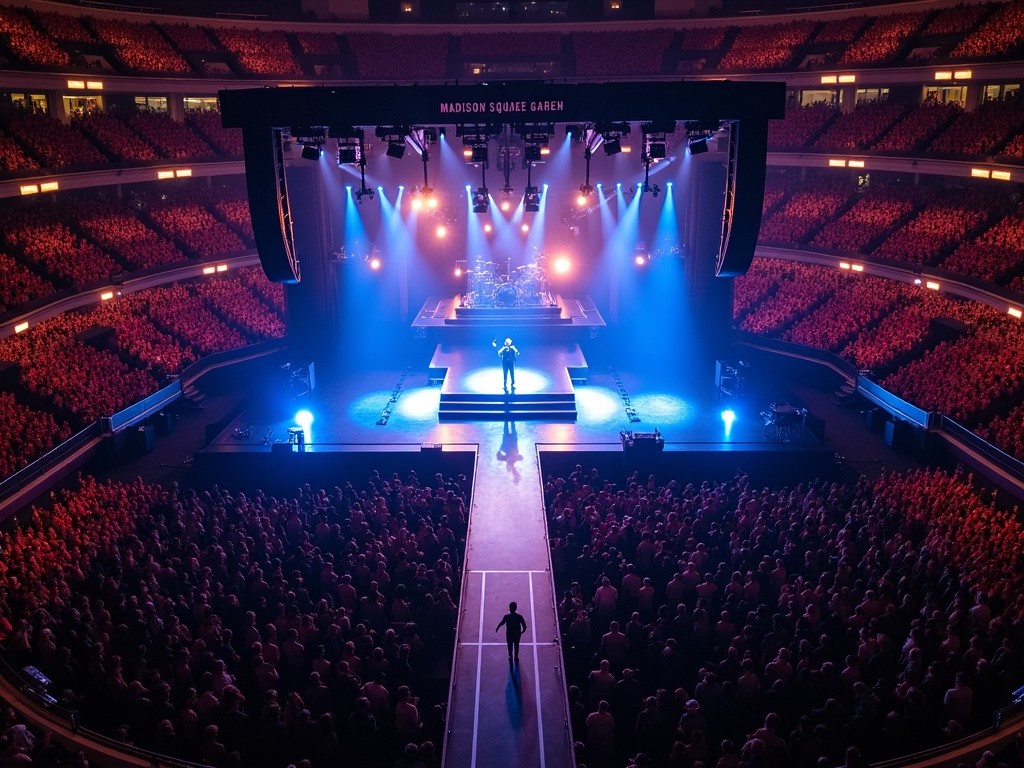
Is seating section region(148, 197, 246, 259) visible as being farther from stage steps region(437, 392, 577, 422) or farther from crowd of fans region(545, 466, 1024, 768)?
crowd of fans region(545, 466, 1024, 768)

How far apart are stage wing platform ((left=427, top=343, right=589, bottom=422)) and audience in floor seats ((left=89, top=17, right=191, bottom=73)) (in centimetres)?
1502

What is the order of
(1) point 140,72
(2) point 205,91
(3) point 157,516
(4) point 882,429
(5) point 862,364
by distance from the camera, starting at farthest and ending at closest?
(2) point 205,91, (1) point 140,72, (5) point 862,364, (4) point 882,429, (3) point 157,516

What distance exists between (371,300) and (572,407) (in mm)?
12381

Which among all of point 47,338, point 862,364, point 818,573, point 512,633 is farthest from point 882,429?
point 47,338

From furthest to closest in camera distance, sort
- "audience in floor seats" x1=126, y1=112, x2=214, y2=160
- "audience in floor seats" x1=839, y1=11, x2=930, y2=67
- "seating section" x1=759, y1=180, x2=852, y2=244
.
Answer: "seating section" x1=759, y1=180, x2=852, y2=244
"audience in floor seats" x1=839, y1=11, x2=930, y2=67
"audience in floor seats" x1=126, y1=112, x2=214, y2=160

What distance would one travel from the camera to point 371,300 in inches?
1241

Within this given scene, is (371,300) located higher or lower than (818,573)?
higher

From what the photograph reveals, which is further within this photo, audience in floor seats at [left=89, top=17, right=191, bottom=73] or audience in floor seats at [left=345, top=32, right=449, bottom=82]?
audience in floor seats at [left=345, top=32, right=449, bottom=82]

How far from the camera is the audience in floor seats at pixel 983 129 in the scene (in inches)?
948

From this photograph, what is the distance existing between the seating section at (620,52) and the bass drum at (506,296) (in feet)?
36.4

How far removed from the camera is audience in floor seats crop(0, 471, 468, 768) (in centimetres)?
970

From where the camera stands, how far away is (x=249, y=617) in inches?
450

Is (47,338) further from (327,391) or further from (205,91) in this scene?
(205,91)

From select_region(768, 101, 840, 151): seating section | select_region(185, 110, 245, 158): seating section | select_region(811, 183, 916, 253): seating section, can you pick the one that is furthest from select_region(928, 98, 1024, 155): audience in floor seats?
select_region(185, 110, 245, 158): seating section
